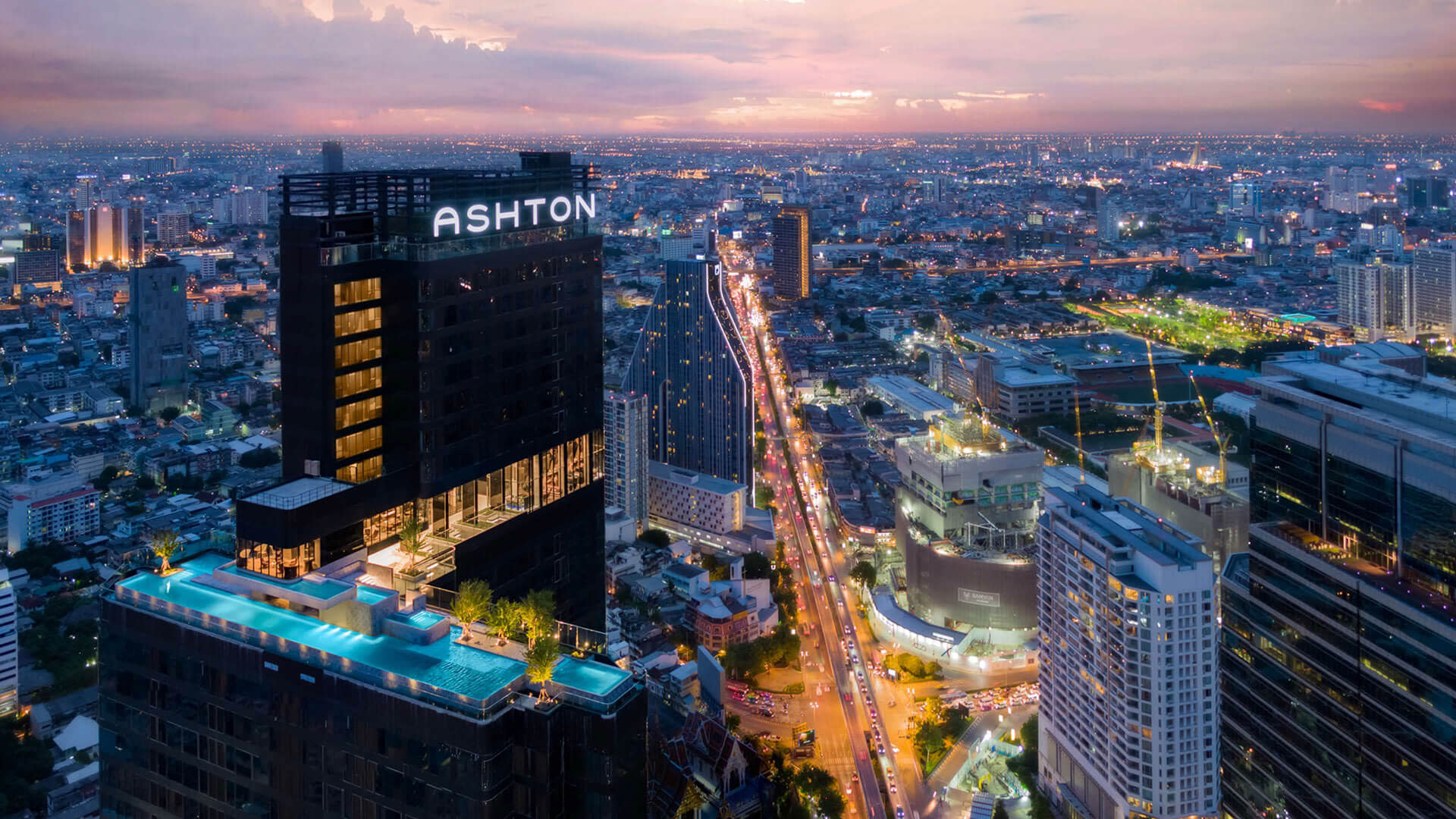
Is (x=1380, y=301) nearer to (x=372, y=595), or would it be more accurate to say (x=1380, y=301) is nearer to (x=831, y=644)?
(x=831, y=644)

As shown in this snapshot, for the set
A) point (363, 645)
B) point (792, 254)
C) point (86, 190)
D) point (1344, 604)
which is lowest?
point (1344, 604)

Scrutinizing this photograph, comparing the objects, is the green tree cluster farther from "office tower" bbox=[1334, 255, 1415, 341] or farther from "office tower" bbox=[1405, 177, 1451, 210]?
"office tower" bbox=[1405, 177, 1451, 210]

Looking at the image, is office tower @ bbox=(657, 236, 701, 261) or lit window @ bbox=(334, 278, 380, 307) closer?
lit window @ bbox=(334, 278, 380, 307)

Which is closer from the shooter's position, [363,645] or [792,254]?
[363,645]

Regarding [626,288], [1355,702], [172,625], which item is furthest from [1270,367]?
[626,288]

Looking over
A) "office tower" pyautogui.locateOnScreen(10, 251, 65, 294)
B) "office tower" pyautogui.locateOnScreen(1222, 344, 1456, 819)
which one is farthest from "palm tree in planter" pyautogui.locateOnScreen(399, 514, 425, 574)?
"office tower" pyautogui.locateOnScreen(10, 251, 65, 294)

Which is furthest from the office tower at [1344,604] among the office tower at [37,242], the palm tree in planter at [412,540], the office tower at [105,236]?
the office tower at [105,236]

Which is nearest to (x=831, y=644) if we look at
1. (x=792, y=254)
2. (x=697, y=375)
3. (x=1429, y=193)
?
(x=697, y=375)
